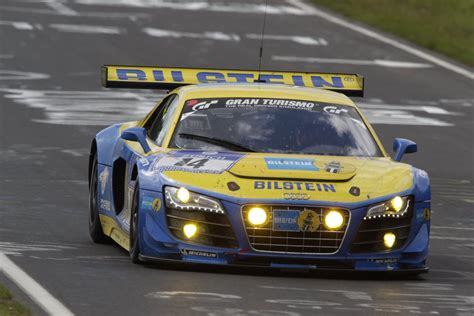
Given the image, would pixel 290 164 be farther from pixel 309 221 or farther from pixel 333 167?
pixel 309 221

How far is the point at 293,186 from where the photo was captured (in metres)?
10.8

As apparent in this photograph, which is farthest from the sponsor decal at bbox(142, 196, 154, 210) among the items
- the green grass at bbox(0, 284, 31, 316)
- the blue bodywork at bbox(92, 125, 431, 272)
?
the green grass at bbox(0, 284, 31, 316)

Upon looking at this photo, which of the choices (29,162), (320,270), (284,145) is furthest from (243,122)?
(29,162)

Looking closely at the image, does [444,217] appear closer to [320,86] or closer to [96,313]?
[320,86]

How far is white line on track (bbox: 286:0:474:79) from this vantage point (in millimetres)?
28312

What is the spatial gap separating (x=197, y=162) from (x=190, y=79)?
2.73 metres

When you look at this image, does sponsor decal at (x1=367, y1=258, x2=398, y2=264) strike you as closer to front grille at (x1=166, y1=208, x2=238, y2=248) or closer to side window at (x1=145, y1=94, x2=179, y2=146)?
front grille at (x1=166, y1=208, x2=238, y2=248)

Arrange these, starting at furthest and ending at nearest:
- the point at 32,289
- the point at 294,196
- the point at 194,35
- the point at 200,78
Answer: the point at 194,35 < the point at 200,78 < the point at 294,196 < the point at 32,289

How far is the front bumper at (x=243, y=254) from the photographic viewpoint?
1072cm

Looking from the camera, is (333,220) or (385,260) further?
(385,260)

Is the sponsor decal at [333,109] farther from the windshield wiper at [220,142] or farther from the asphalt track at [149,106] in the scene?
the asphalt track at [149,106]

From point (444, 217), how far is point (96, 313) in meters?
6.95

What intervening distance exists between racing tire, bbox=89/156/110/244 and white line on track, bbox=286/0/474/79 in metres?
14.9

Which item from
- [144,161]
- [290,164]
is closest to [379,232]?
[290,164]
